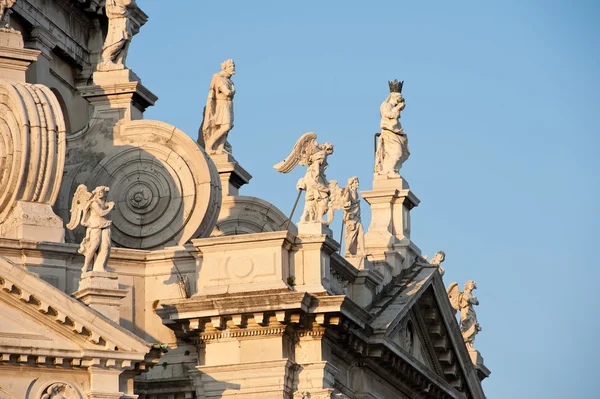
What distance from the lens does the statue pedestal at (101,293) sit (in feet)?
170

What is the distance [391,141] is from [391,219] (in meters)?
2.27

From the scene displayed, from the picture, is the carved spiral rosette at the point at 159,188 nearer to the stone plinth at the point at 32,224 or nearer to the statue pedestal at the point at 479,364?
the stone plinth at the point at 32,224

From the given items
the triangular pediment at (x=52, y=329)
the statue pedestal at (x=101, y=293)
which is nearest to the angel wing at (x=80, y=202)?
the statue pedestal at (x=101, y=293)

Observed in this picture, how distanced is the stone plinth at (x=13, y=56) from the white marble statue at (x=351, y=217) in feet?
26.7

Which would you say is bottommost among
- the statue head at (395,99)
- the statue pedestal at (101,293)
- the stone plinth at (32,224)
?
the statue pedestal at (101,293)

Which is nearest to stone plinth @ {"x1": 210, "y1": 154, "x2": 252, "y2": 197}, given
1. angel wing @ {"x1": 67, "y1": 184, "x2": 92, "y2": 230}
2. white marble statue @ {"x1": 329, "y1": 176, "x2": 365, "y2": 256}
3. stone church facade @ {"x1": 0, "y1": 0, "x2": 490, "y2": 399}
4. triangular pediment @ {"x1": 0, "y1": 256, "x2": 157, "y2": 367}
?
stone church facade @ {"x1": 0, "y1": 0, "x2": 490, "y2": 399}

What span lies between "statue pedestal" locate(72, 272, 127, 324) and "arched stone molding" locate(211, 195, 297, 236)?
1174 centimetres

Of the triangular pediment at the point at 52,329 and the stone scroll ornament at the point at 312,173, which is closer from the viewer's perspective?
the triangular pediment at the point at 52,329

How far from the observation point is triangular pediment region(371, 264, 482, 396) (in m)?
62.5

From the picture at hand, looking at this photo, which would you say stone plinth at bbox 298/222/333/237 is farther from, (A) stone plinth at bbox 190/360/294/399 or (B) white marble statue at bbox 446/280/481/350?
(B) white marble statue at bbox 446/280/481/350

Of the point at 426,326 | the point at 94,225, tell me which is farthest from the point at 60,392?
the point at 426,326

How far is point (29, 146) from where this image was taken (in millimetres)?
56500

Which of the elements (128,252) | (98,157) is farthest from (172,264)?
(98,157)

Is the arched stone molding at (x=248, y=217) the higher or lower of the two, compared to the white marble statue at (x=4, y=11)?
lower
